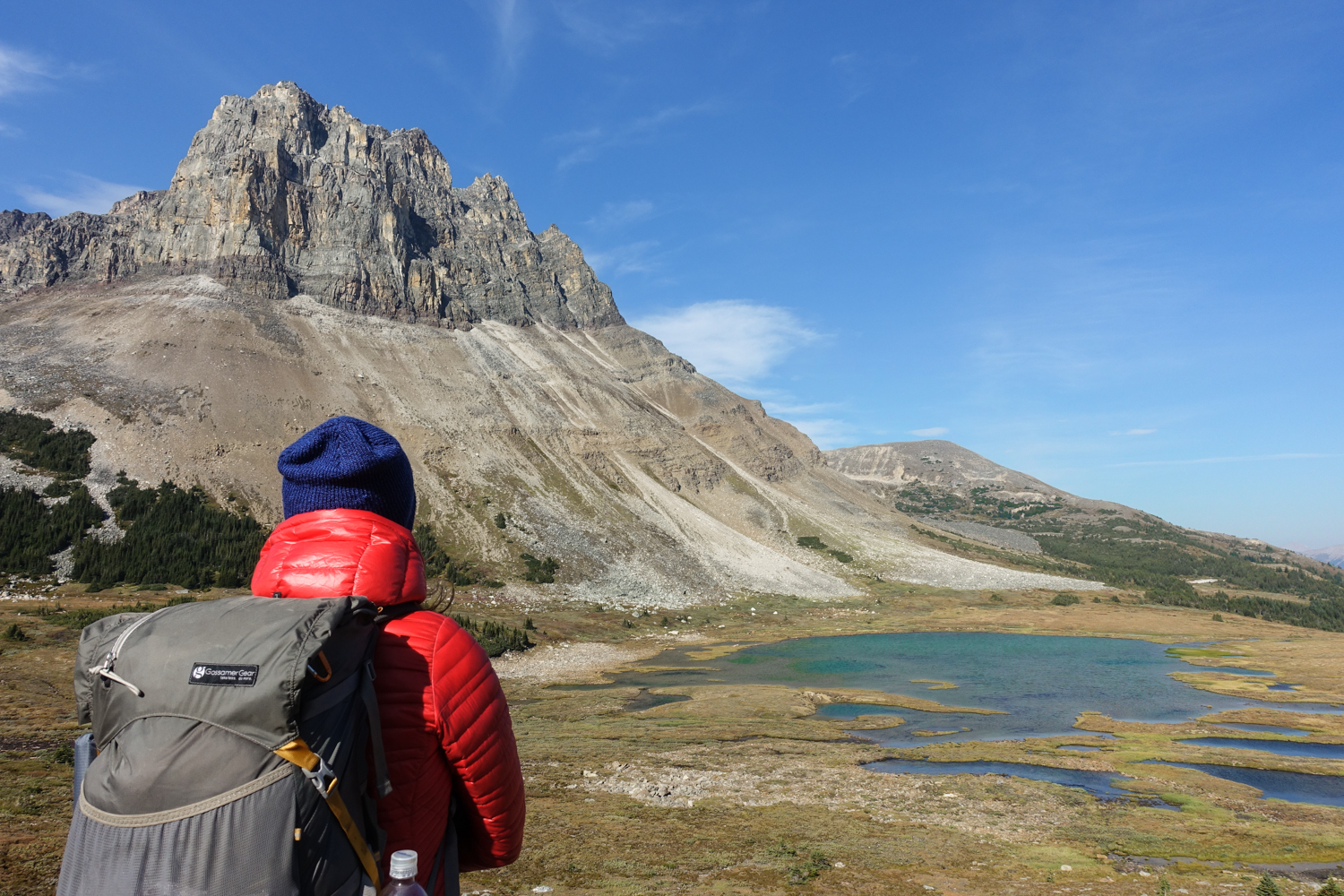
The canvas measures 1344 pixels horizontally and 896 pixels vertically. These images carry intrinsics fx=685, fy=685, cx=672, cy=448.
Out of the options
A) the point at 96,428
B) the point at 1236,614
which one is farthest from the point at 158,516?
the point at 1236,614

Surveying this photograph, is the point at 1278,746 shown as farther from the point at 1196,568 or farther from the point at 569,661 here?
the point at 1196,568

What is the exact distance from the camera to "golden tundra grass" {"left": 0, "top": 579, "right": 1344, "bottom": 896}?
10719mm

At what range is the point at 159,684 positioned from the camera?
95.3 inches

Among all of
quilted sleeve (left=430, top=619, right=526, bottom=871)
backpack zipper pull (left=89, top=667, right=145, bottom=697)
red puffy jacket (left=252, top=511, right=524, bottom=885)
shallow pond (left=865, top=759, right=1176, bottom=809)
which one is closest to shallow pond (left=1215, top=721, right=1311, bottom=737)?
Answer: shallow pond (left=865, top=759, right=1176, bottom=809)

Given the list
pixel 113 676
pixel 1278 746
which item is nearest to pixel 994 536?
pixel 1278 746

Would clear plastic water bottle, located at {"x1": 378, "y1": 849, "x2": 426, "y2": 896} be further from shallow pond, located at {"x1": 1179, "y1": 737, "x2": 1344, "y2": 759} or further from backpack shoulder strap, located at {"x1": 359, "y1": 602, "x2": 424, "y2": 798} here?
shallow pond, located at {"x1": 1179, "y1": 737, "x2": 1344, "y2": 759}

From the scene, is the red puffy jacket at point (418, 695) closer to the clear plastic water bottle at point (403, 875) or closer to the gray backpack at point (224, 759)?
the clear plastic water bottle at point (403, 875)

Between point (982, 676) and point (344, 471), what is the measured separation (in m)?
43.2

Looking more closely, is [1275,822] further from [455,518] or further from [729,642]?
[455,518]

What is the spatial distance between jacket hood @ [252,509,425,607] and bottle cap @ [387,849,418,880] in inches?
40.0

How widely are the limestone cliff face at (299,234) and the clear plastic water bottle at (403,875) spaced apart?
10322 centimetres

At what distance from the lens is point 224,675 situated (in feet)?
7.91

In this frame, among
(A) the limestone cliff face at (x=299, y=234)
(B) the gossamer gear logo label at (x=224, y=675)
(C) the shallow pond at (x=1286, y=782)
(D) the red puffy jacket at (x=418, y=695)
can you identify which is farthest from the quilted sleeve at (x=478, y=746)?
(A) the limestone cliff face at (x=299, y=234)

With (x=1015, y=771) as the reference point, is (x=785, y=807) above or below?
above
